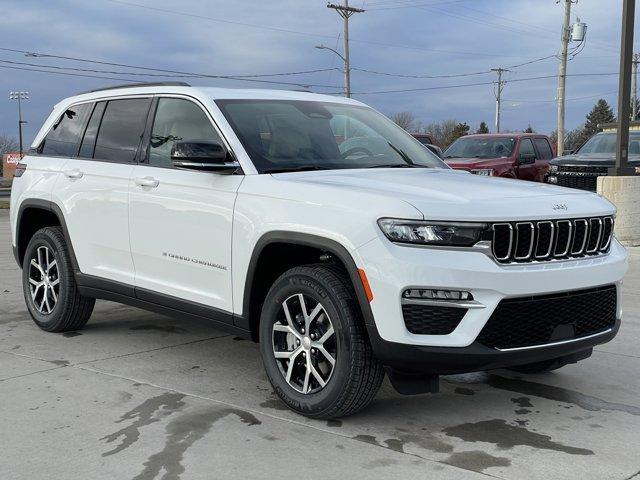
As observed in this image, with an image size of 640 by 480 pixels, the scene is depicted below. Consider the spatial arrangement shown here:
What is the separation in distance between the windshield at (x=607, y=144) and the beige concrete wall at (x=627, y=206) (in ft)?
10.8

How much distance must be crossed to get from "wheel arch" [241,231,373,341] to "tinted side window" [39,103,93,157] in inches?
95.6

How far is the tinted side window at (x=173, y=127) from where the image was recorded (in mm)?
5066

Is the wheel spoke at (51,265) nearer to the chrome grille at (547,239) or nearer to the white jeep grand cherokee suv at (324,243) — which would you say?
the white jeep grand cherokee suv at (324,243)

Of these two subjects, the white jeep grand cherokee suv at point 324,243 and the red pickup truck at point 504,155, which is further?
the red pickup truck at point 504,155

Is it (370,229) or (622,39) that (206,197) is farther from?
(622,39)

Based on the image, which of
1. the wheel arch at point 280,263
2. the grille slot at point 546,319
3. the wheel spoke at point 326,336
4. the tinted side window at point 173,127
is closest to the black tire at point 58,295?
the tinted side window at point 173,127

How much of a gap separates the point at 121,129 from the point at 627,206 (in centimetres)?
939

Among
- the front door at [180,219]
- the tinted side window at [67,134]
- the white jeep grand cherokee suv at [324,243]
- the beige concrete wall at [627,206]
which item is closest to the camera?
the white jeep grand cherokee suv at [324,243]

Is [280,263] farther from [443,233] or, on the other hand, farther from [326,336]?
[443,233]

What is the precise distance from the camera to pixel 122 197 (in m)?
5.41

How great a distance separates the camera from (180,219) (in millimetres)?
4895

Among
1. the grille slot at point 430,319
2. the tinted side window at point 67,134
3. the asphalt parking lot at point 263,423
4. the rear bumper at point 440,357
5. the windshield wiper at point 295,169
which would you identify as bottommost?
the asphalt parking lot at point 263,423

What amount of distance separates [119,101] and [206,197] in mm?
1626

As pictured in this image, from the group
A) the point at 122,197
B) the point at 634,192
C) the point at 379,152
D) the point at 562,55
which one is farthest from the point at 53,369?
the point at 562,55
